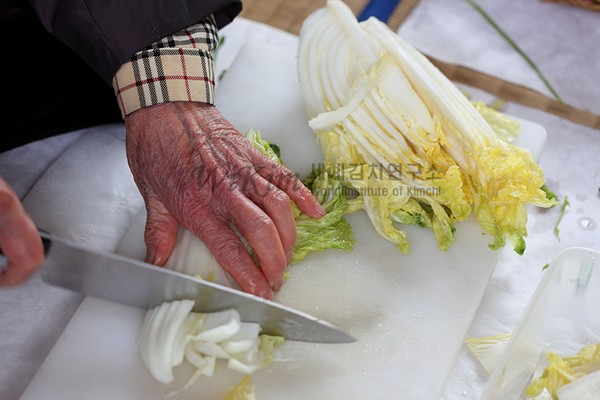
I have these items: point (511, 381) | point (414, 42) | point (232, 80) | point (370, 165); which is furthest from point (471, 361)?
point (414, 42)

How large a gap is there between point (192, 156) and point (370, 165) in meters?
0.55

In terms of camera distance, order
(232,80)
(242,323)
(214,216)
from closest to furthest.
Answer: (242,323), (214,216), (232,80)

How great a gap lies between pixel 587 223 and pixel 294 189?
111 cm

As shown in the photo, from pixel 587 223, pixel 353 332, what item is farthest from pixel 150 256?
pixel 587 223

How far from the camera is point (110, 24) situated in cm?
211

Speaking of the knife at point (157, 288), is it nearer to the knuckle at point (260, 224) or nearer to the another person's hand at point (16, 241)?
the another person's hand at point (16, 241)

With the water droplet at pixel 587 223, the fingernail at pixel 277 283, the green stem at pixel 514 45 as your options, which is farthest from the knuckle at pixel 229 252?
Answer: the green stem at pixel 514 45

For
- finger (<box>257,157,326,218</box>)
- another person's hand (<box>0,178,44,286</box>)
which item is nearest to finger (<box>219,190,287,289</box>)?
finger (<box>257,157,326,218</box>)

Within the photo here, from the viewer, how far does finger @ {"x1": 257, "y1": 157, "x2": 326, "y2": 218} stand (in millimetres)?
2047

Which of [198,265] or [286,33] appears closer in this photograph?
[198,265]

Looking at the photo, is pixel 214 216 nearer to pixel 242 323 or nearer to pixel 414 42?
pixel 242 323

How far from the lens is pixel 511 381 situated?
6.20ft

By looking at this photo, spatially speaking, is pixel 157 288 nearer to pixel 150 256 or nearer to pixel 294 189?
pixel 150 256

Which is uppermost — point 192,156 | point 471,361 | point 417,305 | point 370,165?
point 192,156
